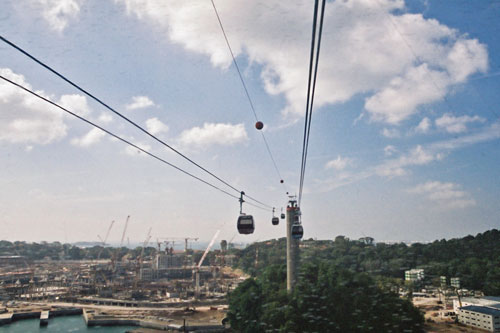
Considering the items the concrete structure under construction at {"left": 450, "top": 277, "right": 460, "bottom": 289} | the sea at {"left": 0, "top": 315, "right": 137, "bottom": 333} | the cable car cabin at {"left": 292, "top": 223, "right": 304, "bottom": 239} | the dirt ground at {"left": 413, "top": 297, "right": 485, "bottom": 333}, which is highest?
the cable car cabin at {"left": 292, "top": 223, "right": 304, "bottom": 239}

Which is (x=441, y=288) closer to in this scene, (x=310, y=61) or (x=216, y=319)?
(x=216, y=319)

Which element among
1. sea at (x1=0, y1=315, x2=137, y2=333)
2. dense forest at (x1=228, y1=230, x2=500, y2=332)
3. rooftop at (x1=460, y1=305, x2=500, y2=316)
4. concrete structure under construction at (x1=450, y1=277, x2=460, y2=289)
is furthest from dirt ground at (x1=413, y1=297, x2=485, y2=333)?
sea at (x1=0, y1=315, x2=137, y2=333)

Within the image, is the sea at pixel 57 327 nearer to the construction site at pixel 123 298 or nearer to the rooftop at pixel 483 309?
the construction site at pixel 123 298

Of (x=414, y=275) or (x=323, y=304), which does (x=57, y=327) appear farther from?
(x=414, y=275)

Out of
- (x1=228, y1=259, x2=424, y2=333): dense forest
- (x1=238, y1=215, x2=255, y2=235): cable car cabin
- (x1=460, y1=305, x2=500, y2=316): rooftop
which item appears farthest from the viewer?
(x1=460, y1=305, x2=500, y2=316): rooftop

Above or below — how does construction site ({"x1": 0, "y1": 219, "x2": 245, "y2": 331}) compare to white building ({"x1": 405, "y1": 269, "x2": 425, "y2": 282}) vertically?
below

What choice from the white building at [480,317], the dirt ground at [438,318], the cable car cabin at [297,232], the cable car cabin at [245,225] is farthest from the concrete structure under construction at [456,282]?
the cable car cabin at [245,225]

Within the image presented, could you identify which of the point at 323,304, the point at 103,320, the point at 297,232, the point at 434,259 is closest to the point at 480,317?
the point at 323,304

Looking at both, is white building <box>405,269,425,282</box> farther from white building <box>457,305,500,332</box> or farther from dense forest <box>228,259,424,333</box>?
dense forest <box>228,259,424,333</box>
